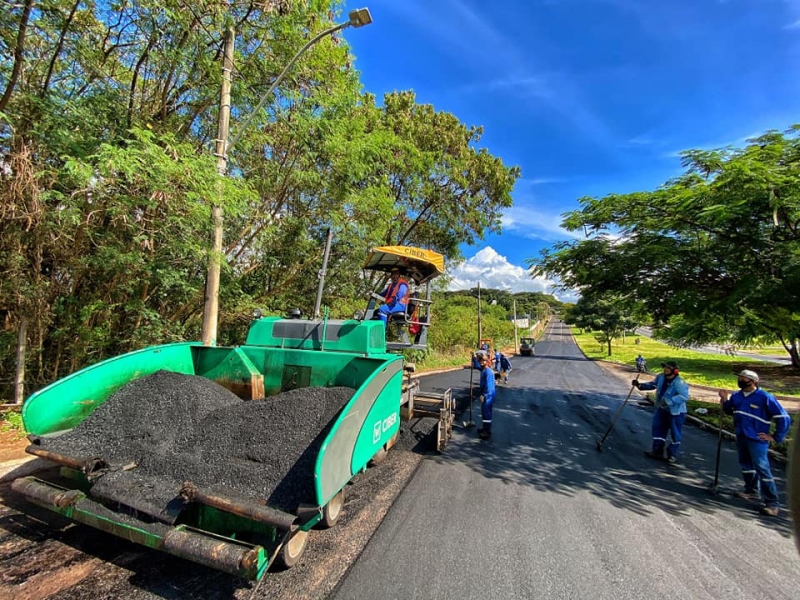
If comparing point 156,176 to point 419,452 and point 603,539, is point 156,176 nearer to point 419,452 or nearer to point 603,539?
point 419,452

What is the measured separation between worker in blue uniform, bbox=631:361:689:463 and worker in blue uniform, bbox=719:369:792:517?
98 centimetres

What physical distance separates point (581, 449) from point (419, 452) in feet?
9.19

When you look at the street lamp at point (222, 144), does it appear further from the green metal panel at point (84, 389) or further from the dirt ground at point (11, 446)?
the dirt ground at point (11, 446)

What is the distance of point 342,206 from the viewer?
998 centimetres

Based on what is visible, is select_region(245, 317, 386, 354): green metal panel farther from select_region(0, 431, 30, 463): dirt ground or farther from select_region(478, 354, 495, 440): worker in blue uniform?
select_region(0, 431, 30, 463): dirt ground

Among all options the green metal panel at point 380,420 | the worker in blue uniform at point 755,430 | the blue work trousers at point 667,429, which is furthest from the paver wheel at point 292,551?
the blue work trousers at point 667,429

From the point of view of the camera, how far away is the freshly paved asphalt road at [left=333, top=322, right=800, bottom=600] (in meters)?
2.70

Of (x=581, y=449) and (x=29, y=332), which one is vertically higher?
(x=29, y=332)

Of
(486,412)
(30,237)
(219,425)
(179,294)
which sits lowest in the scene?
(486,412)

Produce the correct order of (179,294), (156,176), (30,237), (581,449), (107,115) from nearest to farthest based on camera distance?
(156,176)
(30,237)
(107,115)
(581,449)
(179,294)

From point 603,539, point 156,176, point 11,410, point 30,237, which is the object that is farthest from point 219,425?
point 11,410

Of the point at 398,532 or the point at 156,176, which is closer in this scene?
the point at 398,532

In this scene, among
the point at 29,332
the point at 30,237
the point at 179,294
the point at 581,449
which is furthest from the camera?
the point at 179,294

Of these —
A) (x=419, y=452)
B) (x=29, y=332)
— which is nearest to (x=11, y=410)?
(x=29, y=332)
